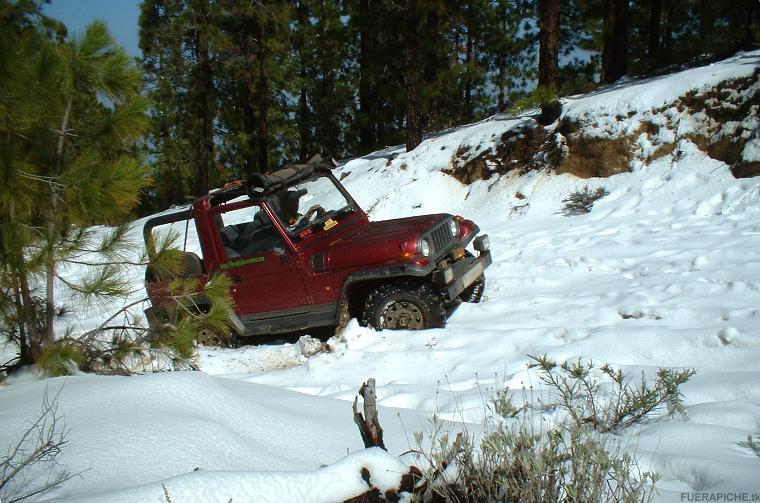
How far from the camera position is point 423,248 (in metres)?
5.22

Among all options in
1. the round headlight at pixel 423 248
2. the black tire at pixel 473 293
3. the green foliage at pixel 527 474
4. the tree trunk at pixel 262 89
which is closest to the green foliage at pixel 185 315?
the round headlight at pixel 423 248

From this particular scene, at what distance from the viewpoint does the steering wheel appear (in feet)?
19.2

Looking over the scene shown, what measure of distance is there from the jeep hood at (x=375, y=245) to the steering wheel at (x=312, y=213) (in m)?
0.40

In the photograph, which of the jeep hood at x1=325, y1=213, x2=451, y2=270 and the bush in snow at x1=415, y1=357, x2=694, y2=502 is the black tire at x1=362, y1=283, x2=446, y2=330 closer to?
the jeep hood at x1=325, y1=213, x2=451, y2=270

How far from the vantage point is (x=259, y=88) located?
59.0ft

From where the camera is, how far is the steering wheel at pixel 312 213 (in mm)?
5848

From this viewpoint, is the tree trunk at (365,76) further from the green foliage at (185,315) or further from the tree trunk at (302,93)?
the green foliage at (185,315)

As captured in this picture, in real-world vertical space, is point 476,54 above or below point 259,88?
above

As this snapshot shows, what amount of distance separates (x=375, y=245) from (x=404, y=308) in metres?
0.66

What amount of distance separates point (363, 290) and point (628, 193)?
5357 millimetres

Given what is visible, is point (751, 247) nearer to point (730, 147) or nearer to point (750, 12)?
Answer: point (730, 147)

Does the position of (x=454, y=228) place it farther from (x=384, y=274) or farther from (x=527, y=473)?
(x=527, y=473)

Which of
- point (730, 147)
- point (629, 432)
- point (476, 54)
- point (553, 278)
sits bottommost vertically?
point (629, 432)

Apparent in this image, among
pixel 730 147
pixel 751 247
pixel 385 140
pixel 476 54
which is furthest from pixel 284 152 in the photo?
pixel 751 247
